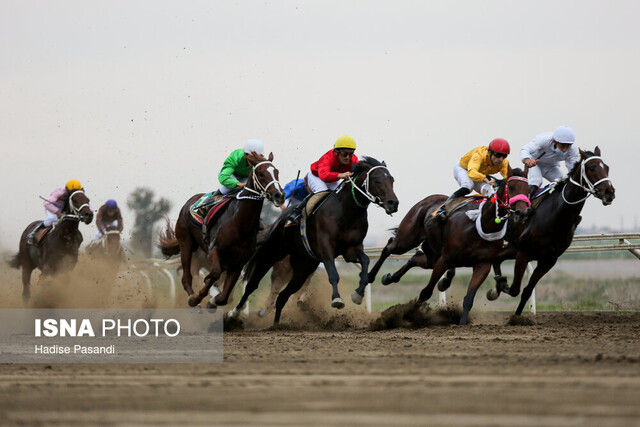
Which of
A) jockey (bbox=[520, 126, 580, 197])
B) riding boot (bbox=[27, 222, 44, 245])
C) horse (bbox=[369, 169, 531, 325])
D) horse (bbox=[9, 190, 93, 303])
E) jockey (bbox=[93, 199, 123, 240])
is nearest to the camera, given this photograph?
horse (bbox=[369, 169, 531, 325])

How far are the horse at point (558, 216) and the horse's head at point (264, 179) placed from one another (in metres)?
3.04

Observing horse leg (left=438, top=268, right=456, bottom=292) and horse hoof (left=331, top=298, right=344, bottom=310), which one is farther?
horse leg (left=438, top=268, right=456, bottom=292)

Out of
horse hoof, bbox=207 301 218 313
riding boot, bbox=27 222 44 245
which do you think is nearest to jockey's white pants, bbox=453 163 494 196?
horse hoof, bbox=207 301 218 313

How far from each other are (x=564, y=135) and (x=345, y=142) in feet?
8.44

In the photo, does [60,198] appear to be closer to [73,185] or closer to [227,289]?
[73,185]

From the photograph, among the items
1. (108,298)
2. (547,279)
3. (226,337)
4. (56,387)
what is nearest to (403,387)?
(56,387)

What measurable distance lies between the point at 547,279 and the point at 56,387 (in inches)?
712

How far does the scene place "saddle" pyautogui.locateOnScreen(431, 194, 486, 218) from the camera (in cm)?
1222

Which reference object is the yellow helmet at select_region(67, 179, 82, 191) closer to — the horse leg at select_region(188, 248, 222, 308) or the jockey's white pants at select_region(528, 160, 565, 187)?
the horse leg at select_region(188, 248, 222, 308)

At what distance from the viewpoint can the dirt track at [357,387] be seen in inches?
177

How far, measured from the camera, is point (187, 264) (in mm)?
13562

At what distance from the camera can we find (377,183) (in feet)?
38.2

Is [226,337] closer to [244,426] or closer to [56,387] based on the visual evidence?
[56,387]

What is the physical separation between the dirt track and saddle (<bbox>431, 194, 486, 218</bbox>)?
3.61 metres
